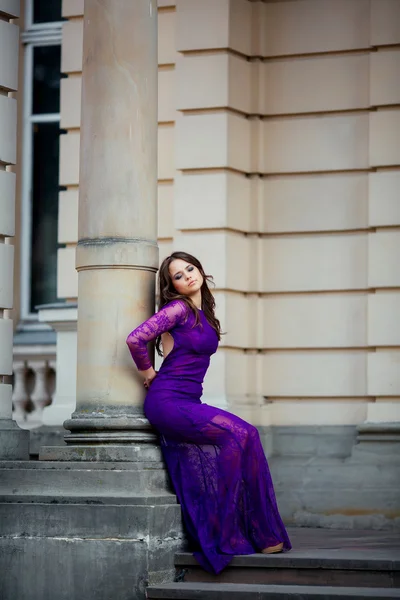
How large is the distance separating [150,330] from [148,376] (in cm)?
34

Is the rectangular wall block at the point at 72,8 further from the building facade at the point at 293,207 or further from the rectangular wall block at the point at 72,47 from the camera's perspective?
the building facade at the point at 293,207

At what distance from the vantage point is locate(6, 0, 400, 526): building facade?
36.6 ft

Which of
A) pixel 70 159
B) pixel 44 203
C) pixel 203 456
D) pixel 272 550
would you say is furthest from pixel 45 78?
pixel 272 550

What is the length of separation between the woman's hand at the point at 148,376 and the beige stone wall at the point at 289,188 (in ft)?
8.61

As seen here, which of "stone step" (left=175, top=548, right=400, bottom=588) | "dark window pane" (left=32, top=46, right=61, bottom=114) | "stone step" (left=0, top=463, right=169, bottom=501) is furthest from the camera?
"dark window pane" (left=32, top=46, right=61, bottom=114)

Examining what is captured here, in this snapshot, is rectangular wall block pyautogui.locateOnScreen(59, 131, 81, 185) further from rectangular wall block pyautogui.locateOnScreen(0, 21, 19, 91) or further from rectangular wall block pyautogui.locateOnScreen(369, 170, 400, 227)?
rectangular wall block pyautogui.locateOnScreen(369, 170, 400, 227)

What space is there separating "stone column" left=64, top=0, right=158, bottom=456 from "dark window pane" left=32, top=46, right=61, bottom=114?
5.98 metres

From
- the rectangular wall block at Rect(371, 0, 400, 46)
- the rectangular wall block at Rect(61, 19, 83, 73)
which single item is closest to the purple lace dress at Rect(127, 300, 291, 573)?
the rectangular wall block at Rect(371, 0, 400, 46)

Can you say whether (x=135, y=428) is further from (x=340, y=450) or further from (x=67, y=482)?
(x=340, y=450)

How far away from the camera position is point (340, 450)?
11.2m

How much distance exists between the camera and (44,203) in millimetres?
14602

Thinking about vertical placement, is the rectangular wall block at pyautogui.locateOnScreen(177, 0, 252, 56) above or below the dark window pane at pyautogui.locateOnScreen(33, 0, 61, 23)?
below

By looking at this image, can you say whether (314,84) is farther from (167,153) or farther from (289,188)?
(167,153)

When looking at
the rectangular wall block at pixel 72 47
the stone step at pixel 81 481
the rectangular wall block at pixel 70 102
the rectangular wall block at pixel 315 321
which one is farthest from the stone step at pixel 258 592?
the rectangular wall block at pixel 72 47
